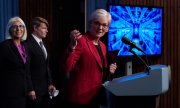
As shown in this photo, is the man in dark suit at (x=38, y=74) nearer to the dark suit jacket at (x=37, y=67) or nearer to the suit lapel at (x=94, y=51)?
the dark suit jacket at (x=37, y=67)

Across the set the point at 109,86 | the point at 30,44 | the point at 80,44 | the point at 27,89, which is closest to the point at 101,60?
the point at 80,44

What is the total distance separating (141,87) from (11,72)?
1715 millimetres

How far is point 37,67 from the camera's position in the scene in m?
3.48

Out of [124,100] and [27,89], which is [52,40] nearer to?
[27,89]

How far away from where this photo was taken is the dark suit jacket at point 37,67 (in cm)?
346

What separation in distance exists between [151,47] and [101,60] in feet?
8.88

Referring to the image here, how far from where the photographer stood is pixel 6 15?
4078mm

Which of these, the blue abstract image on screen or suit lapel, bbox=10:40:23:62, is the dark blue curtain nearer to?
suit lapel, bbox=10:40:23:62

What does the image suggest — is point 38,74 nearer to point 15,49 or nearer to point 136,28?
point 15,49

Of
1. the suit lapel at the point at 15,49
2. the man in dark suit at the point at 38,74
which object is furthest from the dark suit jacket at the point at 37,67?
the suit lapel at the point at 15,49

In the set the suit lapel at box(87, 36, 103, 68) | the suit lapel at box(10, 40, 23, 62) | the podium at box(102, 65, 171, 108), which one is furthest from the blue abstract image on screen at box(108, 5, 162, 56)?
the podium at box(102, 65, 171, 108)

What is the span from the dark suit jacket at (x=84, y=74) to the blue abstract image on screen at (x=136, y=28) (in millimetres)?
2180

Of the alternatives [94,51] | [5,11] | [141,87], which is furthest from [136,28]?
[141,87]

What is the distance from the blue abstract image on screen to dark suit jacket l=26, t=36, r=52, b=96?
1090 millimetres
